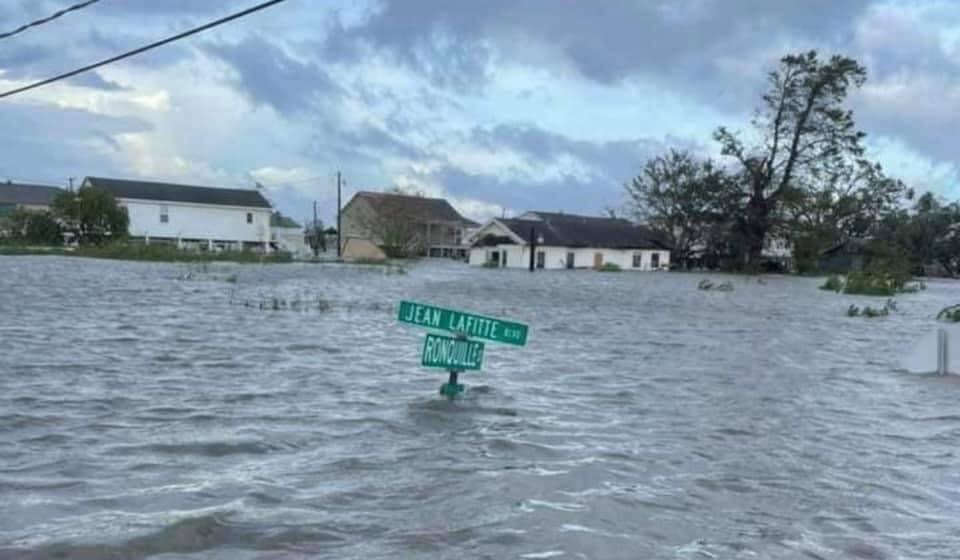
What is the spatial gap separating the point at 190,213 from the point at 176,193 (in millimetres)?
2267

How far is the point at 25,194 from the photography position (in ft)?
285

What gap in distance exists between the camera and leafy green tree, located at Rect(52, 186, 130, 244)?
2352 inches

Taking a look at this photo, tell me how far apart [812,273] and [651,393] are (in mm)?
57334

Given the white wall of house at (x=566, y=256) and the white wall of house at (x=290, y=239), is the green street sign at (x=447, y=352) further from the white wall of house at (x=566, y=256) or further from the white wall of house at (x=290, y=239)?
the white wall of house at (x=290, y=239)

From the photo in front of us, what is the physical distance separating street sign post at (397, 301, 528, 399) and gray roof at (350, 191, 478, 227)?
7582 centimetres

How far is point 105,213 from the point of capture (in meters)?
60.3

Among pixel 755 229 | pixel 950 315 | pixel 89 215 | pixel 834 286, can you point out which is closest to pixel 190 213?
pixel 89 215

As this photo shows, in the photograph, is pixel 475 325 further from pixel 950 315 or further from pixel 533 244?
pixel 533 244

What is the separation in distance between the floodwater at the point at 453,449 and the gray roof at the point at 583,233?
2273 inches

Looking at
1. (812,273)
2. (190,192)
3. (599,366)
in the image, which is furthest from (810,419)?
(190,192)

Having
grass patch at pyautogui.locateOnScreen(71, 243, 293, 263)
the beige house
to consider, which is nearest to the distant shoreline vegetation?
grass patch at pyautogui.locateOnScreen(71, 243, 293, 263)

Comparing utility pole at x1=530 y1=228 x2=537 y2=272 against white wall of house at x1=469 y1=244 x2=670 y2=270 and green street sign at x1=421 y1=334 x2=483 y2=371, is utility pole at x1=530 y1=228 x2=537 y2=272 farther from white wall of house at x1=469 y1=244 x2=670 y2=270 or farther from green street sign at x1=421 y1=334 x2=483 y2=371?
green street sign at x1=421 y1=334 x2=483 y2=371

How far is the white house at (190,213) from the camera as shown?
68188 mm

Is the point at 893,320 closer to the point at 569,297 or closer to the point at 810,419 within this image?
the point at 569,297
